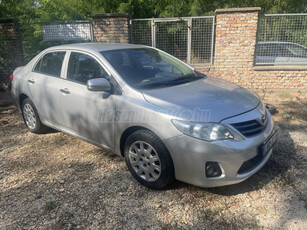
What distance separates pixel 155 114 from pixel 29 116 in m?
3.02

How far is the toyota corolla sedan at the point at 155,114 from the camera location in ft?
8.50

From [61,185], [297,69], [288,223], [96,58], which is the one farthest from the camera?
[297,69]

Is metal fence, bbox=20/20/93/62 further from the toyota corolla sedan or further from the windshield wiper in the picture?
the windshield wiper

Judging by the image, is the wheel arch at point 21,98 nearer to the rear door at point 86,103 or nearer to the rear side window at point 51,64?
the rear side window at point 51,64

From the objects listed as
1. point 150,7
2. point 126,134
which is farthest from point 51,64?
point 150,7

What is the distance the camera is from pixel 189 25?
8219 mm

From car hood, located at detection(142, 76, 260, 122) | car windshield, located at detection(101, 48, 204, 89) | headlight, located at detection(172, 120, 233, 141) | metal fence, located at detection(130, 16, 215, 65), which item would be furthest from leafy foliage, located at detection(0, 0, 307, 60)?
headlight, located at detection(172, 120, 233, 141)

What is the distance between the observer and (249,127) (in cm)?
275

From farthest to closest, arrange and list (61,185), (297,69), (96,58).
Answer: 1. (297,69)
2. (96,58)
3. (61,185)

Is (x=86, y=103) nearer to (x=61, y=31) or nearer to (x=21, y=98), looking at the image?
(x=21, y=98)

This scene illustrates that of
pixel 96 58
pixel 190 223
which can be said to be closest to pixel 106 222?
pixel 190 223

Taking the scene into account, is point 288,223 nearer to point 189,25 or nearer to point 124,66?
point 124,66

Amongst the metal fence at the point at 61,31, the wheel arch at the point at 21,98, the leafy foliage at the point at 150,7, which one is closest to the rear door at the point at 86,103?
the wheel arch at the point at 21,98

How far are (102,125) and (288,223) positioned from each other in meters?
2.33
